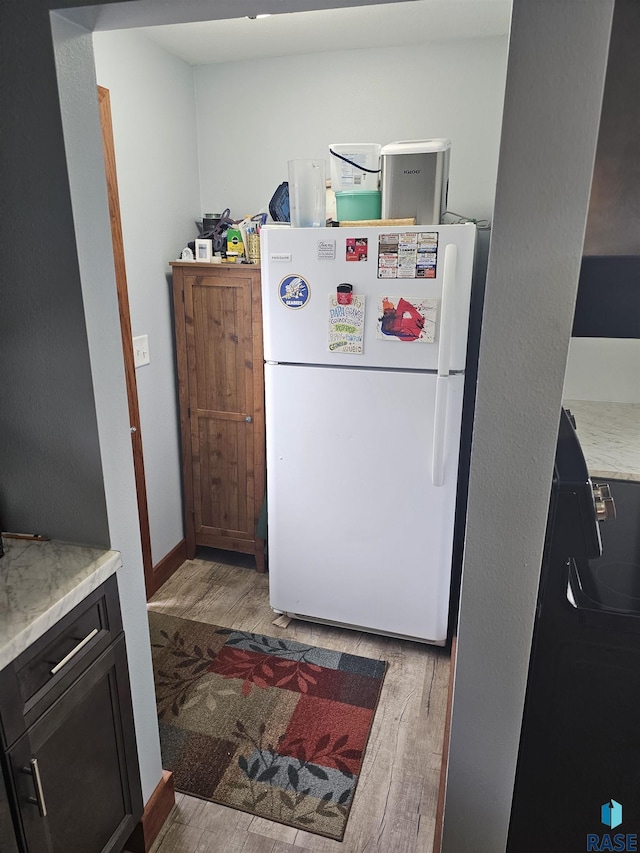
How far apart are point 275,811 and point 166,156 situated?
8.68ft

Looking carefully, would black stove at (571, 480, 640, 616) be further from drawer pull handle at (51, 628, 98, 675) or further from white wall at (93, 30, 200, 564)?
white wall at (93, 30, 200, 564)

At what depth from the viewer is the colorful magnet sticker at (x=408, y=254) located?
199 centimetres

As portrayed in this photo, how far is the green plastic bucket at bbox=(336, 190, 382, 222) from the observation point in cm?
220

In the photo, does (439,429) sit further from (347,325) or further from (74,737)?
(74,737)

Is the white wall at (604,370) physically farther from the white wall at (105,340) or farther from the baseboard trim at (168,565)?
the baseboard trim at (168,565)

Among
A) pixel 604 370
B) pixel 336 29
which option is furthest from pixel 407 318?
Answer: pixel 336 29

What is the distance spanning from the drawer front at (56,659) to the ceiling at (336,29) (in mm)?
2106

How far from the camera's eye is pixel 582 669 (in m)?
1.35

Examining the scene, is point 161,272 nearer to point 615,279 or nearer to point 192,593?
point 192,593

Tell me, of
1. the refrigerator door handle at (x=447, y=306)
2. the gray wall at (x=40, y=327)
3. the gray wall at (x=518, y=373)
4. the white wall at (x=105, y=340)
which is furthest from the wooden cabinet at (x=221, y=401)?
the gray wall at (x=518, y=373)

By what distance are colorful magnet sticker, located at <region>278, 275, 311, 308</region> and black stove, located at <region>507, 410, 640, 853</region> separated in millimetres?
1101

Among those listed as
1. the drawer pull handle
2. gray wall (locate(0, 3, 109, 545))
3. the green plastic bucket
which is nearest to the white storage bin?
the green plastic bucket

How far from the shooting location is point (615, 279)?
117cm

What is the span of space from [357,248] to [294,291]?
0.28 metres
